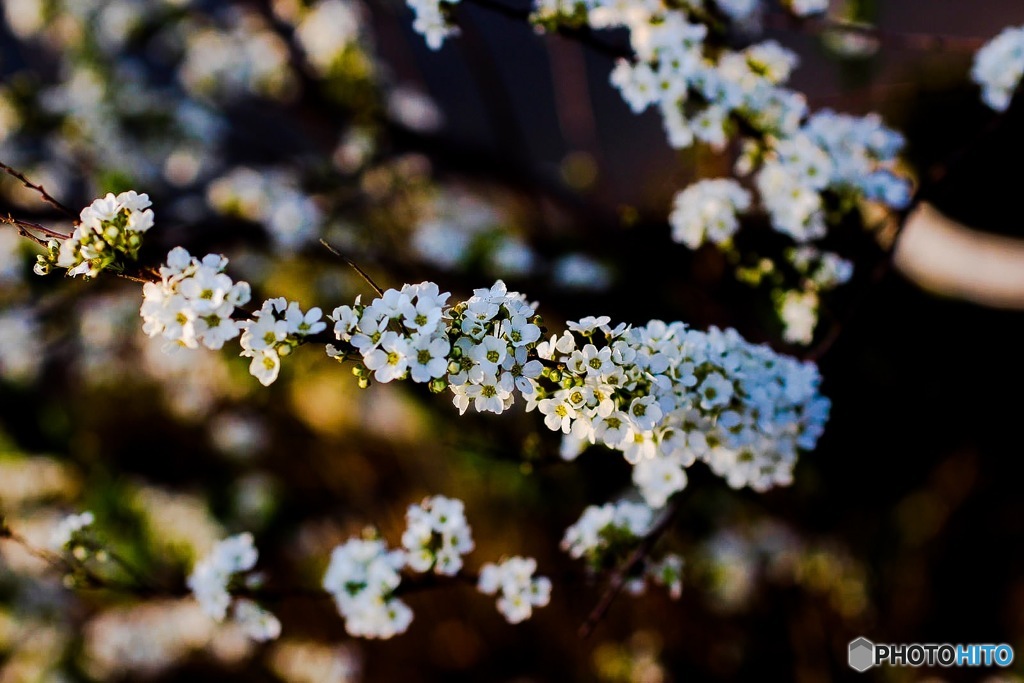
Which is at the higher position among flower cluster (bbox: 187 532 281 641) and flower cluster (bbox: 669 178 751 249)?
flower cluster (bbox: 669 178 751 249)

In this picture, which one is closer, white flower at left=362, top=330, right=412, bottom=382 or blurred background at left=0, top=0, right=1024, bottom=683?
white flower at left=362, top=330, right=412, bottom=382

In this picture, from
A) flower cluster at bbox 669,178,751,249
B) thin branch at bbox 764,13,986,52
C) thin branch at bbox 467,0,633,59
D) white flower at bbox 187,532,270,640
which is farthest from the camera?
thin branch at bbox 764,13,986,52

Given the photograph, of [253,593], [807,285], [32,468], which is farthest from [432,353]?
[32,468]

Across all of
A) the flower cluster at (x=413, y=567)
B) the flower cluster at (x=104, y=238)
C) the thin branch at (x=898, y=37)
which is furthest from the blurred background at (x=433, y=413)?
the flower cluster at (x=104, y=238)

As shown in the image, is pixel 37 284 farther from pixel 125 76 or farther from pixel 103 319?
pixel 125 76

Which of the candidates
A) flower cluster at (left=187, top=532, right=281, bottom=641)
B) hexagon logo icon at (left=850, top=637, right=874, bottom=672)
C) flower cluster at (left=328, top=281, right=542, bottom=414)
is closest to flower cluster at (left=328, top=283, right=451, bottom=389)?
flower cluster at (left=328, top=281, right=542, bottom=414)

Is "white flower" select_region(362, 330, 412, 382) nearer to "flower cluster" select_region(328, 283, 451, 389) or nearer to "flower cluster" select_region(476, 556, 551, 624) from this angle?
"flower cluster" select_region(328, 283, 451, 389)
